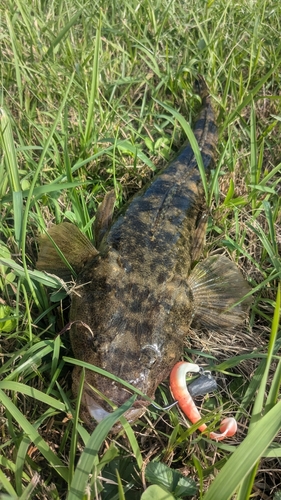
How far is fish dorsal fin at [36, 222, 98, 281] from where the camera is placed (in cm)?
271

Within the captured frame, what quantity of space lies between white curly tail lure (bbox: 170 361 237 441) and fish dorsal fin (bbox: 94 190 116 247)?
104cm

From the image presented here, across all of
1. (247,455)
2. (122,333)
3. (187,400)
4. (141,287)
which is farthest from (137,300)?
(247,455)

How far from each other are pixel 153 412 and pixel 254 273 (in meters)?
1.34

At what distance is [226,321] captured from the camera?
284 centimetres

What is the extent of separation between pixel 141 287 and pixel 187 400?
65cm

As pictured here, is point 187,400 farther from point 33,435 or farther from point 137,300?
point 33,435

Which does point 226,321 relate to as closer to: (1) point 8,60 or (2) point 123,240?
(2) point 123,240

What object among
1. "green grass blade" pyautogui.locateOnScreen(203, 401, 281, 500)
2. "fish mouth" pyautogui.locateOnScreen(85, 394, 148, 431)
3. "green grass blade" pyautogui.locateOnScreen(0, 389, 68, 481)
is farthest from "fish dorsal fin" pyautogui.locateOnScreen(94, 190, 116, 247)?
"green grass blade" pyautogui.locateOnScreen(203, 401, 281, 500)

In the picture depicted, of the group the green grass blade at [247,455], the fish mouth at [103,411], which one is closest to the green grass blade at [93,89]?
the fish mouth at [103,411]

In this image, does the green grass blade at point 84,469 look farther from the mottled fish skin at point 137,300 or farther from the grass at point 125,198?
the mottled fish skin at point 137,300

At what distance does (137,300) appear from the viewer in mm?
2348

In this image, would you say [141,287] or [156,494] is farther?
[141,287]

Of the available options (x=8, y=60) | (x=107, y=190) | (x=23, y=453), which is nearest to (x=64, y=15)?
(x=8, y=60)

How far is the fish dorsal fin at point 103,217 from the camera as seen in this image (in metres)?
3.00
